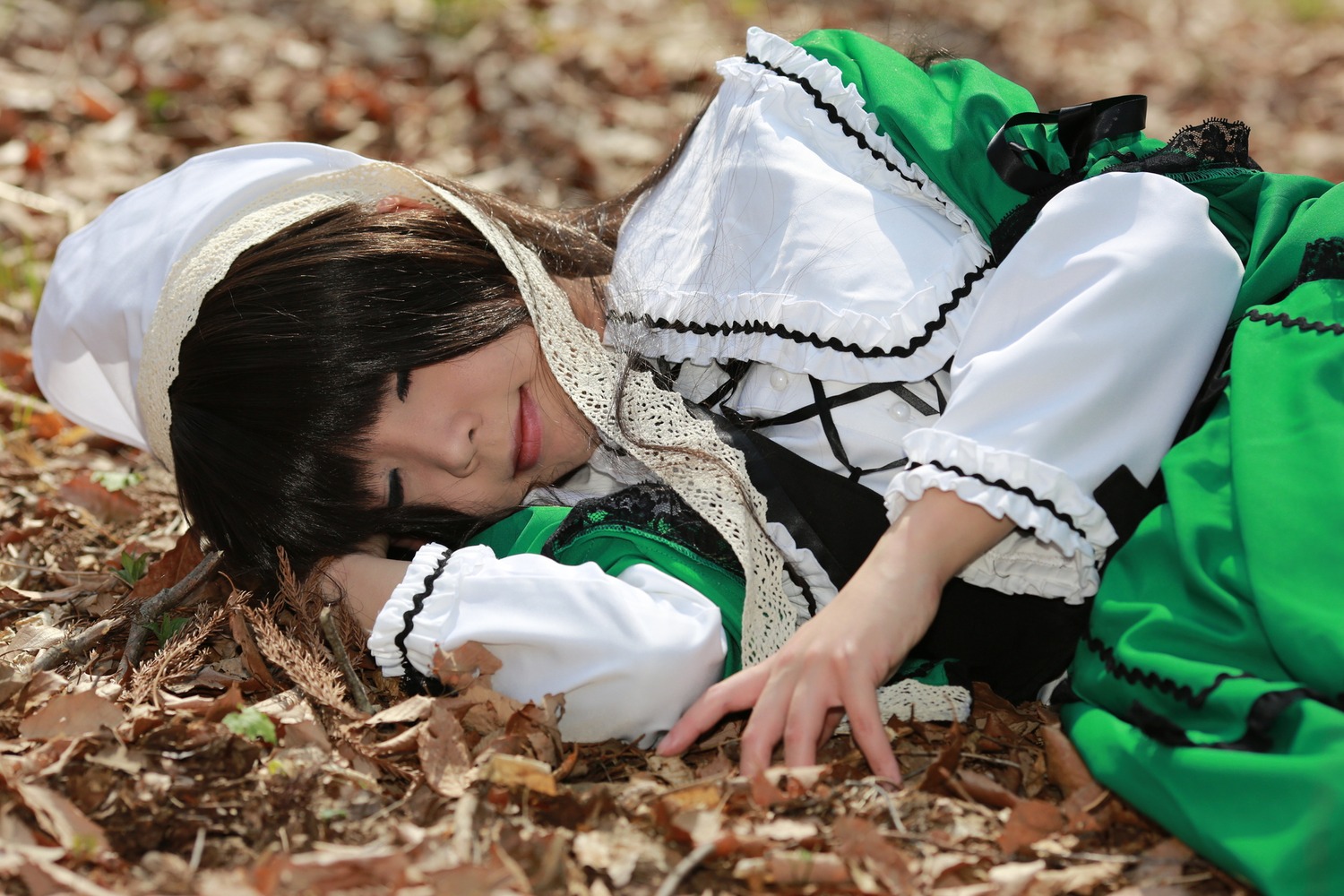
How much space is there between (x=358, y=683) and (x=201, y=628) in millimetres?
303

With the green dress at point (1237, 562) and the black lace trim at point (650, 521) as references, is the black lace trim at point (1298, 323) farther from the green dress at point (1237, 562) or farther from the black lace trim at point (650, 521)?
the black lace trim at point (650, 521)

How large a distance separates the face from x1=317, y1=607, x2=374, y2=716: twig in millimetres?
249

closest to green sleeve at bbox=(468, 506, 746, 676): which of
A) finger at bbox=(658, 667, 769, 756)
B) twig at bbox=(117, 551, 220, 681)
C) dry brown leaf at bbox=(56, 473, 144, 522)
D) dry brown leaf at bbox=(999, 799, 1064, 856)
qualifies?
finger at bbox=(658, 667, 769, 756)

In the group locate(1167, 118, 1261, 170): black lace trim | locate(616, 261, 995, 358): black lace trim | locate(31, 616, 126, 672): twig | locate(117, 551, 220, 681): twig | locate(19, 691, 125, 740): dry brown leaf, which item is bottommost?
locate(31, 616, 126, 672): twig

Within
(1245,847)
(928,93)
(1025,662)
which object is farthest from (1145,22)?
(1245,847)

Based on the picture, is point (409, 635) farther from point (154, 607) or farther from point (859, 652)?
point (859, 652)

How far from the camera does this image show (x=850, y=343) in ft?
6.36

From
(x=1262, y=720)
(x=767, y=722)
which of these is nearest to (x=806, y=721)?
(x=767, y=722)

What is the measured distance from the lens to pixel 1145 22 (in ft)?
21.7

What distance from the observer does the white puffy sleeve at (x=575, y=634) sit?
1.80 m

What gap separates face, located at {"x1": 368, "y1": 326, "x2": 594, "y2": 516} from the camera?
80.7 inches

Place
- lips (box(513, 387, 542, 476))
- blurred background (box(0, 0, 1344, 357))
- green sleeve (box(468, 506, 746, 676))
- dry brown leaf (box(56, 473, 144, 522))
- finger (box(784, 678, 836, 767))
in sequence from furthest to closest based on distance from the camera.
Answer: blurred background (box(0, 0, 1344, 357)) → dry brown leaf (box(56, 473, 144, 522)) → lips (box(513, 387, 542, 476)) → green sleeve (box(468, 506, 746, 676)) → finger (box(784, 678, 836, 767))

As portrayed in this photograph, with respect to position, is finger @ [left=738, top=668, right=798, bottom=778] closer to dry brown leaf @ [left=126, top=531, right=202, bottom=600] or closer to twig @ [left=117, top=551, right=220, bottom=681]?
twig @ [left=117, top=551, right=220, bottom=681]

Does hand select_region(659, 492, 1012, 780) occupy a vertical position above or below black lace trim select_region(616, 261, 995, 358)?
below
